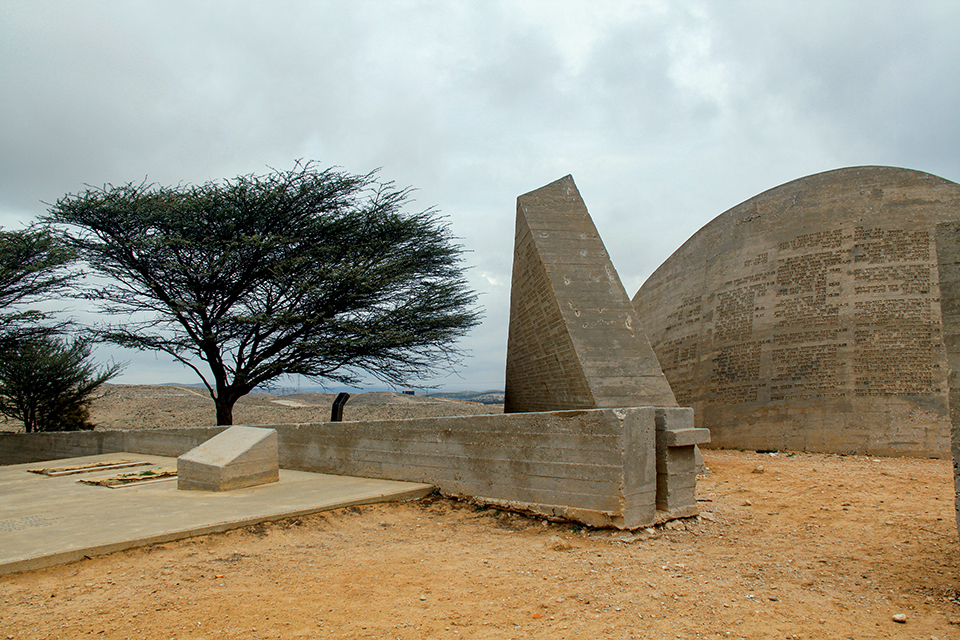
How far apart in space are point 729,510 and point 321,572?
4464 millimetres

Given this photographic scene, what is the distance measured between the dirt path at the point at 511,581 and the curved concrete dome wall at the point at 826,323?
13.6 ft

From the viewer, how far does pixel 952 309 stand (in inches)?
142

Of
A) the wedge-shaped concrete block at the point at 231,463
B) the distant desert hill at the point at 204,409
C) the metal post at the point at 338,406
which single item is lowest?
the distant desert hill at the point at 204,409

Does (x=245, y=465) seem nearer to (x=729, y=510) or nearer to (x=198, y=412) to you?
(x=729, y=510)

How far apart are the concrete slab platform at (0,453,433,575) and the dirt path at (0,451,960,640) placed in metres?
0.14

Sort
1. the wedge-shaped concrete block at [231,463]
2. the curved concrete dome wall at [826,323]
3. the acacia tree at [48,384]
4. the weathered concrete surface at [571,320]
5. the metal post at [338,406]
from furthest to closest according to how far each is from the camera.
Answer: the acacia tree at [48,384] → the metal post at [338,406] → the curved concrete dome wall at [826,323] → the weathered concrete surface at [571,320] → the wedge-shaped concrete block at [231,463]

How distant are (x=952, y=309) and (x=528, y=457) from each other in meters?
3.67

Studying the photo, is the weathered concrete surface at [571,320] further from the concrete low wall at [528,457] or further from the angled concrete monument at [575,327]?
the concrete low wall at [528,457]

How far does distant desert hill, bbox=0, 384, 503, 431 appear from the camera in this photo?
2177 centimetres

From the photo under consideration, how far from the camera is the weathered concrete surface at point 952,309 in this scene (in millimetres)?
3482

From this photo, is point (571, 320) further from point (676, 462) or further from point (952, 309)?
point (952, 309)

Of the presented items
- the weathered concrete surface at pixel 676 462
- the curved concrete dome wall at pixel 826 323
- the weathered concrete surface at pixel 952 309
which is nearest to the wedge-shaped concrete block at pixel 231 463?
the weathered concrete surface at pixel 676 462

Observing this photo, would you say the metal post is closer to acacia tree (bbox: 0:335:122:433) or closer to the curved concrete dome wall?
the curved concrete dome wall

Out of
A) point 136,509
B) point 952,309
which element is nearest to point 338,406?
point 136,509
